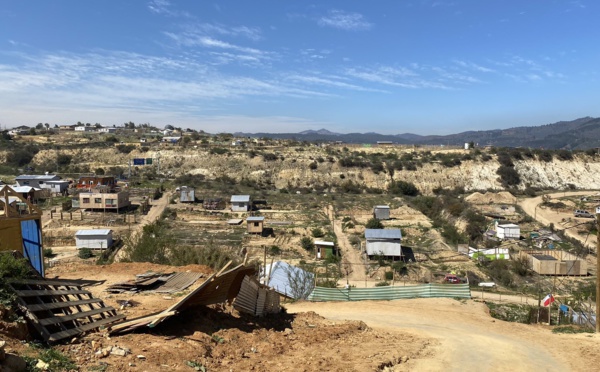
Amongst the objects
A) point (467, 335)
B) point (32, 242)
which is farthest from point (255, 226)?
point (467, 335)

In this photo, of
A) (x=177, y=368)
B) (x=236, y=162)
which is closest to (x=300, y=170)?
(x=236, y=162)

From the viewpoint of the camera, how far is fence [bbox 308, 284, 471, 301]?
653 inches

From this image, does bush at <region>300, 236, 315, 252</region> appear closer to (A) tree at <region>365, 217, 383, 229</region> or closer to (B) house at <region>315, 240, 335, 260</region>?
(B) house at <region>315, 240, 335, 260</region>

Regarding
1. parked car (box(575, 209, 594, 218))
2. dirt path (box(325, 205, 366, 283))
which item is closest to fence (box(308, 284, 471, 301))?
dirt path (box(325, 205, 366, 283))

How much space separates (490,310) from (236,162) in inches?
2290

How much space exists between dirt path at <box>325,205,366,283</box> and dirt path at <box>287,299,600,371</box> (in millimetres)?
8827

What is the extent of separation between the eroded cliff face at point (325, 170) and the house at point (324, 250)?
109ft

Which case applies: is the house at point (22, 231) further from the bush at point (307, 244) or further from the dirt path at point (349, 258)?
the bush at point (307, 244)

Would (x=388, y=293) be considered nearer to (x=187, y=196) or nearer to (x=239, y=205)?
(x=239, y=205)

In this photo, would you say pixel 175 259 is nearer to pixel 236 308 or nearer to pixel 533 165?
pixel 236 308

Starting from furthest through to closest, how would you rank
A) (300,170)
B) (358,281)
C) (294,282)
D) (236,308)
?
(300,170), (358,281), (294,282), (236,308)

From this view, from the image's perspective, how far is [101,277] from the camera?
1434 centimetres

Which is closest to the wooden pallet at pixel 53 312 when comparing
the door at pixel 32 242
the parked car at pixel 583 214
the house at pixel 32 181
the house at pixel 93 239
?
the door at pixel 32 242

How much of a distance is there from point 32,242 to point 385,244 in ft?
68.7
